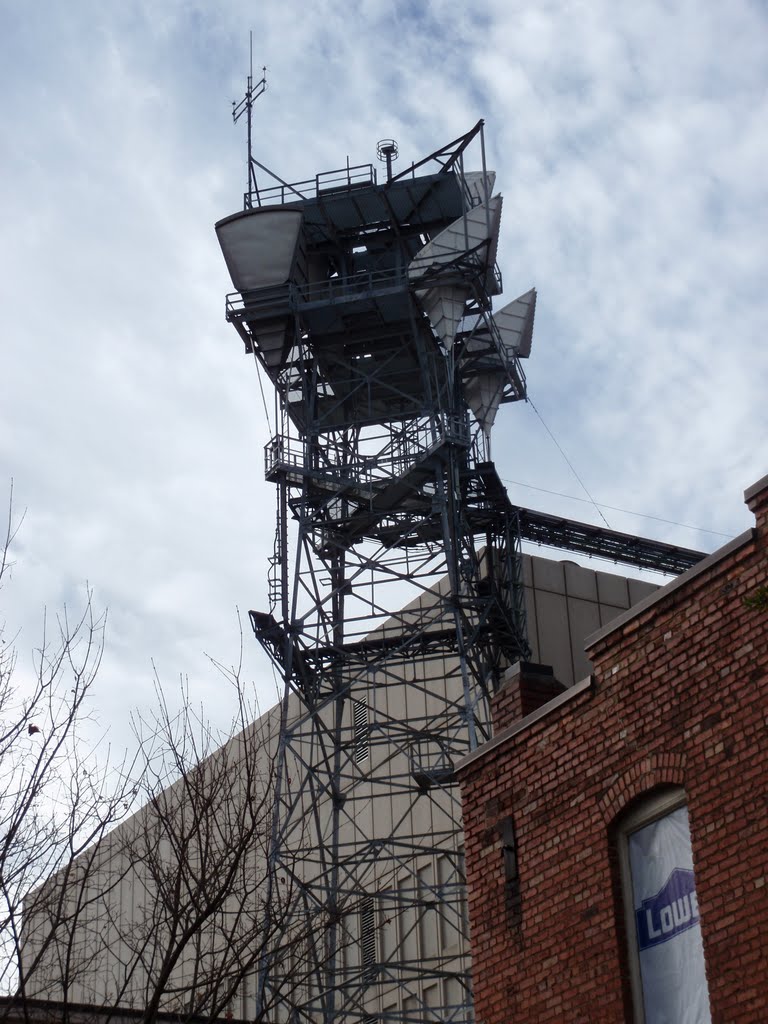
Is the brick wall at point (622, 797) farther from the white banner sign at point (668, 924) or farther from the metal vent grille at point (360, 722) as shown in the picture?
the metal vent grille at point (360, 722)

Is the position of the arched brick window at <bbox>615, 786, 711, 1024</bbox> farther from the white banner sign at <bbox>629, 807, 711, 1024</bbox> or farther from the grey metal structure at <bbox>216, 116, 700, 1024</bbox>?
the grey metal structure at <bbox>216, 116, 700, 1024</bbox>

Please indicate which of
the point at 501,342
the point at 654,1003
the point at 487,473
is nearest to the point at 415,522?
the point at 487,473

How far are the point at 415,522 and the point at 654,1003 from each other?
67.7ft

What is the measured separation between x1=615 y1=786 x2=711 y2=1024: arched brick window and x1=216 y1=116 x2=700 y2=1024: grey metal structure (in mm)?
16141

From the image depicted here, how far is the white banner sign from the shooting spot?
40.0 feet

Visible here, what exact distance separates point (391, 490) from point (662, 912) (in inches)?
777

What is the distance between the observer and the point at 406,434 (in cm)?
3341

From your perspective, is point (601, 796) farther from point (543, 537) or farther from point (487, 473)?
point (543, 537)

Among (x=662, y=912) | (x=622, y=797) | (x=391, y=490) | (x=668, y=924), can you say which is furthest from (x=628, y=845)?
(x=391, y=490)

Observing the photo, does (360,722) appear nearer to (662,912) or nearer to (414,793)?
(414,793)

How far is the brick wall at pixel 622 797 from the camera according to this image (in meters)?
11.8

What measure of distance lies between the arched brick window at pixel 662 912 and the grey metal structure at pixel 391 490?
1614cm

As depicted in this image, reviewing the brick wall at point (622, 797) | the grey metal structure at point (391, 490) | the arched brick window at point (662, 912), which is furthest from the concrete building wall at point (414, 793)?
the arched brick window at point (662, 912)

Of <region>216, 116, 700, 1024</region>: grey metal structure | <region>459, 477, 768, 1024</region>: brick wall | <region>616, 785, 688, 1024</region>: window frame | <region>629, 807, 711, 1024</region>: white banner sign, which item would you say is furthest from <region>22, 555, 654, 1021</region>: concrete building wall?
<region>629, 807, 711, 1024</region>: white banner sign
